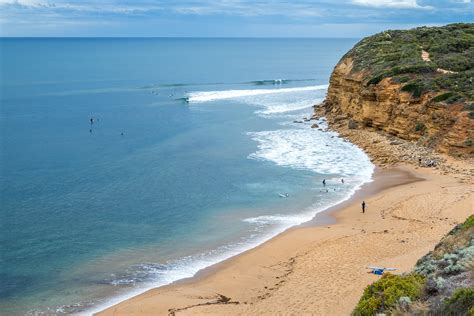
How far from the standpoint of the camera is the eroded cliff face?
3606 centimetres

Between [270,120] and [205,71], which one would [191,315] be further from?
[205,71]

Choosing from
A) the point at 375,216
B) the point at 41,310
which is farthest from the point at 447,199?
the point at 41,310

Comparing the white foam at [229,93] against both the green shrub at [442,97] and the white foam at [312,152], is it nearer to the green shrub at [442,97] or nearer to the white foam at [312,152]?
the white foam at [312,152]

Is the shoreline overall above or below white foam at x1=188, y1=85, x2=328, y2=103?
below

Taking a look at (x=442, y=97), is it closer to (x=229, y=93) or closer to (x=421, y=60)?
(x=421, y=60)

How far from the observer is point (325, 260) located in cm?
2142

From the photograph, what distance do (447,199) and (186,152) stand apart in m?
21.2

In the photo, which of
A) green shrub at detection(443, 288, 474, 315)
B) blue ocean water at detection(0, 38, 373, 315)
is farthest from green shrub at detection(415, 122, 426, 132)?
green shrub at detection(443, 288, 474, 315)

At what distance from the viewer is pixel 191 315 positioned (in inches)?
684

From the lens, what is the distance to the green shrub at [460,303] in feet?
31.9

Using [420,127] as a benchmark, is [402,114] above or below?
above

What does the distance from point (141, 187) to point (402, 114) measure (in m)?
20.8

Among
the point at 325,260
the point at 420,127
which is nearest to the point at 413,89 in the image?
the point at 420,127

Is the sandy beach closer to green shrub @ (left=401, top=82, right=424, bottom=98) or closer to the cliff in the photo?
the cliff
